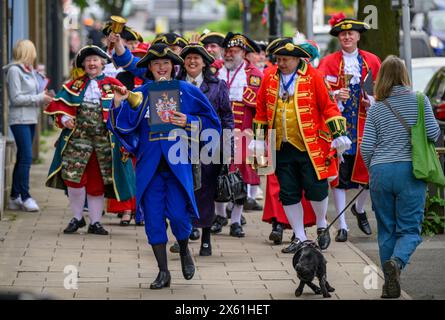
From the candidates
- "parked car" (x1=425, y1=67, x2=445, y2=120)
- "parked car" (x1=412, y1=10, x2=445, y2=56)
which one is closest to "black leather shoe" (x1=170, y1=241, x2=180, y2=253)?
"parked car" (x1=425, y1=67, x2=445, y2=120)

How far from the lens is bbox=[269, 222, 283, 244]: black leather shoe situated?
39.0 ft

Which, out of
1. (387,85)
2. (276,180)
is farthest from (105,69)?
(387,85)

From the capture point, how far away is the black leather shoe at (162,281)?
31.0 ft

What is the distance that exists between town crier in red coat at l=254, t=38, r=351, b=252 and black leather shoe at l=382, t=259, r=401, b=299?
204 centimetres

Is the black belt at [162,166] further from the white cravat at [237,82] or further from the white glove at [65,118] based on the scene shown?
the white cravat at [237,82]

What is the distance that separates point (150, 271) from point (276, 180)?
2.31m

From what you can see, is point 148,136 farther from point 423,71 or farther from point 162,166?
point 423,71

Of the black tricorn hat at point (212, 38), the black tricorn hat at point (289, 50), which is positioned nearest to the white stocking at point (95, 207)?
the black tricorn hat at point (212, 38)

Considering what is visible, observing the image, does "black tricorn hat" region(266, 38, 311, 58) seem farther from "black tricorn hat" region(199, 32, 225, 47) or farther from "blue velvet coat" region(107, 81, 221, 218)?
"black tricorn hat" region(199, 32, 225, 47)

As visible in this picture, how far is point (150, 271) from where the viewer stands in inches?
407

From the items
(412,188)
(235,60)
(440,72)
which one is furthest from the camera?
(440,72)

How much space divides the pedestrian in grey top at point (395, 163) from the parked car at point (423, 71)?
11.2 meters

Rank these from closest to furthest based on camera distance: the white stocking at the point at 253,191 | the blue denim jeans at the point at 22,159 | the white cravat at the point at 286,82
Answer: the white cravat at the point at 286,82
the blue denim jeans at the point at 22,159
the white stocking at the point at 253,191
